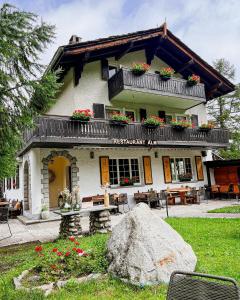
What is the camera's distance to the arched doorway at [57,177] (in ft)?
55.6

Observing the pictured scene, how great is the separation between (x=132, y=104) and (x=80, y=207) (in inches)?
381

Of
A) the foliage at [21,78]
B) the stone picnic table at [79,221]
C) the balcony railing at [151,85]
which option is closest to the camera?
the foliage at [21,78]

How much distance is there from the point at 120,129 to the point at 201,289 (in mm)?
11990

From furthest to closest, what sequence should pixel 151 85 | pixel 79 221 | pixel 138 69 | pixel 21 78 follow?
pixel 151 85, pixel 138 69, pixel 79 221, pixel 21 78

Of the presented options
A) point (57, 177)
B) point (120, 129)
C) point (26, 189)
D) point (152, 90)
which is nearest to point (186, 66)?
point (152, 90)

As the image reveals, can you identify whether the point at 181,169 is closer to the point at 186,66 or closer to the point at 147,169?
the point at 147,169

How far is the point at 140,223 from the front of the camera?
4.58 m

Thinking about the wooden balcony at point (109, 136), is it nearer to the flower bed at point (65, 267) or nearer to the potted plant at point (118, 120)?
the potted plant at point (118, 120)

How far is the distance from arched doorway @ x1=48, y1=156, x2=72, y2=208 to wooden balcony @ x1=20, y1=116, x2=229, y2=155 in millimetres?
2970

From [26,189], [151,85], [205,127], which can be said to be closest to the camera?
[26,189]

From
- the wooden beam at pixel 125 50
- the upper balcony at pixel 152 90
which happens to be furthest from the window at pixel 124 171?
the wooden beam at pixel 125 50

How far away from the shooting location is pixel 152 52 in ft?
55.7

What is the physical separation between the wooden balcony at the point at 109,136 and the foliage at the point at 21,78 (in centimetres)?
329

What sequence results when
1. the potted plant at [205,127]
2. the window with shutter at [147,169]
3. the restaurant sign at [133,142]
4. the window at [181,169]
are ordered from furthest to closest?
1. the window at [181,169]
2. the potted plant at [205,127]
3. the window with shutter at [147,169]
4. the restaurant sign at [133,142]
